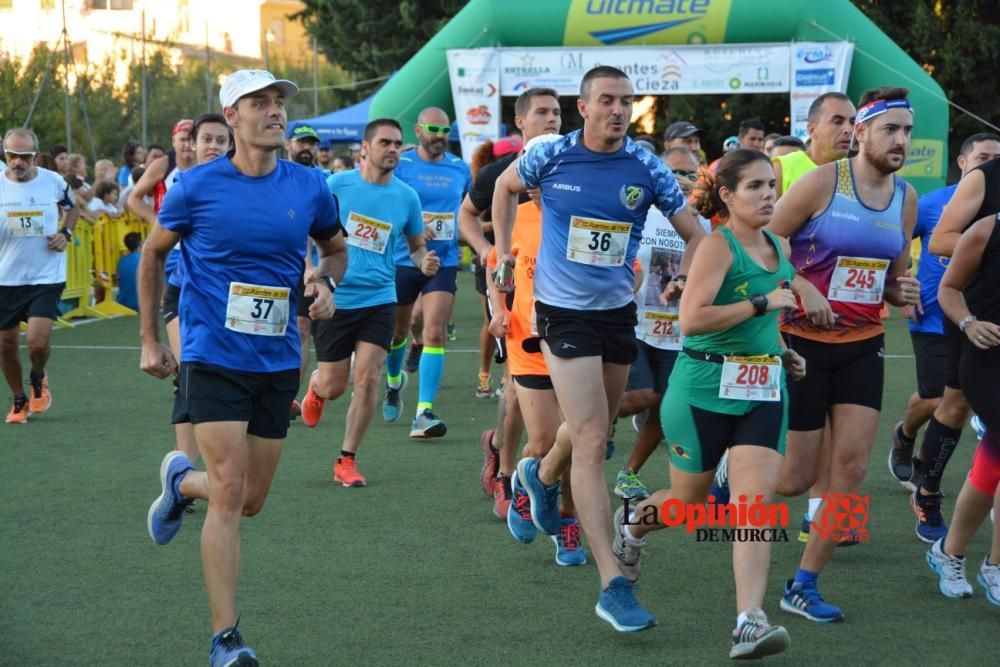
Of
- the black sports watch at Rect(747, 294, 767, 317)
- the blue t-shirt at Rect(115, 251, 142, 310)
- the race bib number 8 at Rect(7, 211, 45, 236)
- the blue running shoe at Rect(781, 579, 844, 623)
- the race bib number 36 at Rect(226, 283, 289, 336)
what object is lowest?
the blue t-shirt at Rect(115, 251, 142, 310)

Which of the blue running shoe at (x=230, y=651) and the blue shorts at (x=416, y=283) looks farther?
the blue shorts at (x=416, y=283)

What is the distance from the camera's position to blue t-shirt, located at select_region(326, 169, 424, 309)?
8531 millimetres

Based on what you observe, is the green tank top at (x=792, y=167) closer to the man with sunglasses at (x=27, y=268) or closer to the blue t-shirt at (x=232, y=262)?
the blue t-shirt at (x=232, y=262)

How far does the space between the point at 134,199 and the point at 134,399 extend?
2425 mm

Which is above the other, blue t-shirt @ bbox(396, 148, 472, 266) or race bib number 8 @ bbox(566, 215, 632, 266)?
race bib number 8 @ bbox(566, 215, 632, 266)

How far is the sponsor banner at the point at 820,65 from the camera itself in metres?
21.6

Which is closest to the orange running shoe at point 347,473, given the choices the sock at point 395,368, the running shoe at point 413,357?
the sock at point 395,368

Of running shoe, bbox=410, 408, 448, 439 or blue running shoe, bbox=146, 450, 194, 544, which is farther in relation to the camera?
running shoe, bbox=410, 408, 448, 439

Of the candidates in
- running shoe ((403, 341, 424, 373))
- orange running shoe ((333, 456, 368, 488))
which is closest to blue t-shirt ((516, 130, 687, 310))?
orange running shoe ((333, 456, 368, 488))

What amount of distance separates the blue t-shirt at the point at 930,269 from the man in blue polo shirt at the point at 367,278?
2.74 metres

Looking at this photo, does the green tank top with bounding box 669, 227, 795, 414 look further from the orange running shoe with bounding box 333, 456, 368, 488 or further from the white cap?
the orange running shoe with bounding box 333, 456, 368, 488

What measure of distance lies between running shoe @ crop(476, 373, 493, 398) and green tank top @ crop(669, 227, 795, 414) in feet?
22.1

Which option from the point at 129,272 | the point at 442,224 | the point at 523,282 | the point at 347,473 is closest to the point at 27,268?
the point at 442,224

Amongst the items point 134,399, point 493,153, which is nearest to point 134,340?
point 134,399
